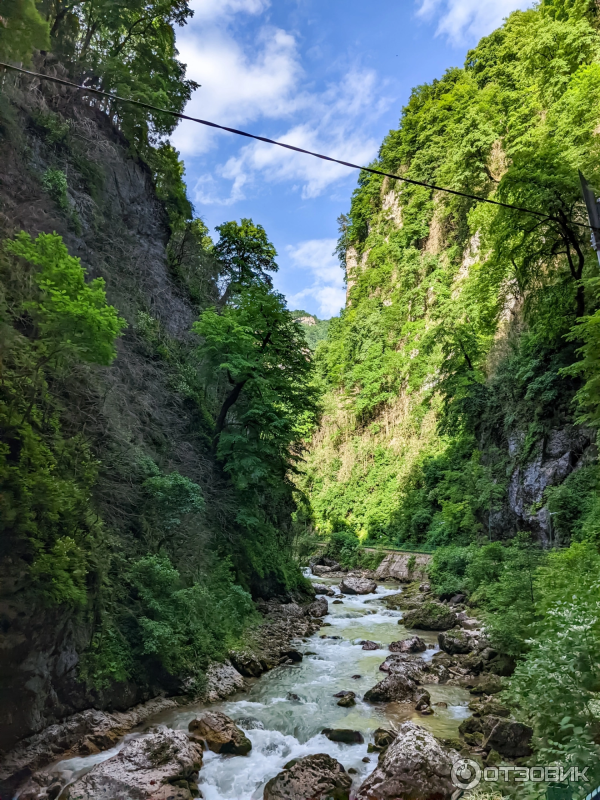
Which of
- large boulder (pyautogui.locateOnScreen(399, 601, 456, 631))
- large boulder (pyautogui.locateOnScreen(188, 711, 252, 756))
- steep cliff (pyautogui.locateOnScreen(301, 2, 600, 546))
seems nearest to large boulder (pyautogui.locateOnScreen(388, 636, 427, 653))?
large boulder (pyautogui.locateOnScreen(399, 601, 456, 631))

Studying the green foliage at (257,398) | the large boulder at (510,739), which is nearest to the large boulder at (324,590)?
the green foliage at (257,398)

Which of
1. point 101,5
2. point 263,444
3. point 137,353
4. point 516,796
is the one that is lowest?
point 516,796

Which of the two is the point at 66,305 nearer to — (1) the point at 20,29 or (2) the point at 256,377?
(1) the point at 20,29

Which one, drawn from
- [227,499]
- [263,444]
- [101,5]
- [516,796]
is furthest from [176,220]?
[516,796]

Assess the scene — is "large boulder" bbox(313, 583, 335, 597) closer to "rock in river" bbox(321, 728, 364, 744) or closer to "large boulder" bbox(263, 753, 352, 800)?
"rock in river" bbox(321, 728, 364, 744)

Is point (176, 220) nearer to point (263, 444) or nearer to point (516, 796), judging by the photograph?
point (263, 444)

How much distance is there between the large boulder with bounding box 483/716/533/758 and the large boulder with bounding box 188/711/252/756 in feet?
12.5

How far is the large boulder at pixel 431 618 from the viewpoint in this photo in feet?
46.0

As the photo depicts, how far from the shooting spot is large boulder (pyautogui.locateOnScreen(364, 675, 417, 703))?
29.7 feet

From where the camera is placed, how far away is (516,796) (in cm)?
460

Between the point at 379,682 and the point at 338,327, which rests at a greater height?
the point at 338,327

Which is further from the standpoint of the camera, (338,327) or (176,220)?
(338,327)

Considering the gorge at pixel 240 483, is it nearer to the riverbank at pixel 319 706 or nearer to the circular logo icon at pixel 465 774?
→ the riverbank at pixel 319 706

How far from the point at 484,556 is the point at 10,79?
19.6m
